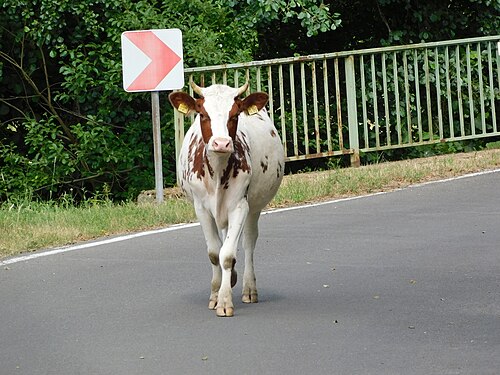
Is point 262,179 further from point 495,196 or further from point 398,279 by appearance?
point 495,196

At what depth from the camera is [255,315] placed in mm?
9664

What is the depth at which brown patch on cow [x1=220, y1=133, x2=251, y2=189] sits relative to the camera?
392 inches

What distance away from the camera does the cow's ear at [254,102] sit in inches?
394

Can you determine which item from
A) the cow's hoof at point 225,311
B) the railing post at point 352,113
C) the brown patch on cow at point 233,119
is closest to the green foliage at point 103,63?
the railing post at point 352,113

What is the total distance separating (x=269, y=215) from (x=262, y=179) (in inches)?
174

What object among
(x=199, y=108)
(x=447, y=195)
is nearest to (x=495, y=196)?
(x=447, y=195)

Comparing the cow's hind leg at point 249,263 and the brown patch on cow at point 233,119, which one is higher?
the brown patch on cow at point 233,119

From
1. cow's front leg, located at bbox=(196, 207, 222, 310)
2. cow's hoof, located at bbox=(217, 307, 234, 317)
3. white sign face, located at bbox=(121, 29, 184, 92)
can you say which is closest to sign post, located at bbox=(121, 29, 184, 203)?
white sign face, located at bbox=(121, 29, 184, 92)

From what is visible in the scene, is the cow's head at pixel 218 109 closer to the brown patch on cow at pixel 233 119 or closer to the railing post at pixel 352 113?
the brown patch on cow at pixel 233 119

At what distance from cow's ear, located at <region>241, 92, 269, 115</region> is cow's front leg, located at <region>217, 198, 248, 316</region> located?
0.65 meters

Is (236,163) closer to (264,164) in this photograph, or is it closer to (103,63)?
(264,164)

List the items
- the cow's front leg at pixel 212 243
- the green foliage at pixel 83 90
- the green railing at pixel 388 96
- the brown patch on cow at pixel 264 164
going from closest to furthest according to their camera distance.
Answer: the cow's front leg at pixel 212 243 → the brown patch on cow at pixel 264 164 → the green railing at pixel 388 96 → the green foliage at pixel 83 90

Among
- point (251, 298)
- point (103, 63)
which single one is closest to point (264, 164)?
point (251, 298)

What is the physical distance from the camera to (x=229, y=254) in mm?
9812
